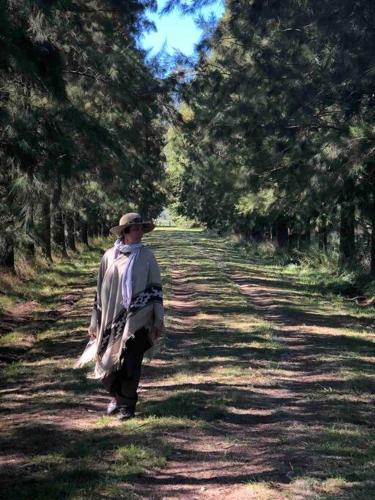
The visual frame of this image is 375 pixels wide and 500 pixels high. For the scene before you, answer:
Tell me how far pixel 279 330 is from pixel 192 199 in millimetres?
45027

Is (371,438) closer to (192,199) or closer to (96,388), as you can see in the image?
(96,388)

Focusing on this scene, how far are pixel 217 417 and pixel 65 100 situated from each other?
12.6ft

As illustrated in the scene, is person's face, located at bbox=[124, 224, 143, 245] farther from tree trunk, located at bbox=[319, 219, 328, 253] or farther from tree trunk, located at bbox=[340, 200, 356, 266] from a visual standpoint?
tree trunk, located at bbox=[319, 219, 328, 253]

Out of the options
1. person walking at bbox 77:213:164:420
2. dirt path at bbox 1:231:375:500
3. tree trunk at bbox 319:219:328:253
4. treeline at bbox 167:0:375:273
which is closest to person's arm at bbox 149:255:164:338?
person walking at bbox 77:213:164:420

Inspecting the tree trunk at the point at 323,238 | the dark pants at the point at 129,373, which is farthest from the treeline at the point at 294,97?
the tree trunk at the point at 323,238

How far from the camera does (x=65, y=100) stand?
280 inches

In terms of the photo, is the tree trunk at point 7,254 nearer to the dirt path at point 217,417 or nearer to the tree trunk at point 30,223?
the tree trunk at point 30,223

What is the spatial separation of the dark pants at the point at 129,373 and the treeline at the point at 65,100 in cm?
272

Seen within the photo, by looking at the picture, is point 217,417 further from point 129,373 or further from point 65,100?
point 65,100

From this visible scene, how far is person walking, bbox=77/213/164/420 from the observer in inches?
228

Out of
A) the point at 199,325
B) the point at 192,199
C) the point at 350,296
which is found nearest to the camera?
the point at 199,325

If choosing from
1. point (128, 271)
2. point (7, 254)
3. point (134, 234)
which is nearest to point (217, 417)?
point (128, 271)

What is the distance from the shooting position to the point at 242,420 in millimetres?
6031

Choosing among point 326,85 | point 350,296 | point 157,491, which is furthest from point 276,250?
point 157,491
